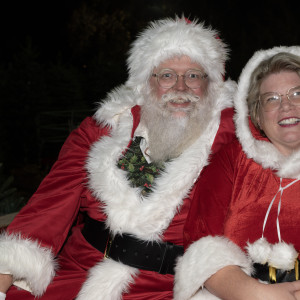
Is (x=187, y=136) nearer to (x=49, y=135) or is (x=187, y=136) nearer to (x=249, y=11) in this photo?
(x=49, y=135)

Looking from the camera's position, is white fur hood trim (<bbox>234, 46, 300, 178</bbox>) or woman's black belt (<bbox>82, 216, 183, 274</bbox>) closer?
white fur hood trim (<bbox>234, 46, 300, 178</bbox>)

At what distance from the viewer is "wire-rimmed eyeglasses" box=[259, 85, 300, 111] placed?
1.99m

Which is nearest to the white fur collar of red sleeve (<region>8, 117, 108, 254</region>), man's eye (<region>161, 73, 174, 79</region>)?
red sleeve (<region>8, 117, 108, 254</region>)

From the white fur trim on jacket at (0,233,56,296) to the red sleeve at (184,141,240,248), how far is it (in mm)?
786

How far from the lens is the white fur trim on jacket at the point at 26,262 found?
2.04 metres

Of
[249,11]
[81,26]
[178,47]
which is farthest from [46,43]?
[178,47]

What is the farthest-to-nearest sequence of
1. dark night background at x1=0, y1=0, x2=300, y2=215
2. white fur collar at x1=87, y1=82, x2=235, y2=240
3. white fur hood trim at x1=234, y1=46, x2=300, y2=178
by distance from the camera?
dark night background at x1=0, y1=0, x2=300, y2=215 < white fur collar at x1=87, y1=82, x2=235, y2=240 < white fur hood trim at x1=234, y1=46, x2=300, y2=178

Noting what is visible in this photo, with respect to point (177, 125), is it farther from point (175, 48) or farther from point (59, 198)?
point (59, 198)

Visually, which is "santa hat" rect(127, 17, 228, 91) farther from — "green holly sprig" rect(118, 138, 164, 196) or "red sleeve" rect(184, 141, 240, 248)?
"red sleeve" rect(184, 141, 240, 248)

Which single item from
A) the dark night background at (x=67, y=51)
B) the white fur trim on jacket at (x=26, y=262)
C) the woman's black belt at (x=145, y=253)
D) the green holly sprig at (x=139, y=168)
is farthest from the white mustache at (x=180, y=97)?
the dark night background at (x=67, y=51)

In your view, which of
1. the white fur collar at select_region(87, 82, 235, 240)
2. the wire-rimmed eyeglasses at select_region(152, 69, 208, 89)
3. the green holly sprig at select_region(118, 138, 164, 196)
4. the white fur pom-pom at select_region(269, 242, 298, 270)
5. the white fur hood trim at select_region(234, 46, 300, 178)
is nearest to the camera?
the white fur pom-pom at select_region(269, 242, 298, 270)

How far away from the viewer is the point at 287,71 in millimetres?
2049

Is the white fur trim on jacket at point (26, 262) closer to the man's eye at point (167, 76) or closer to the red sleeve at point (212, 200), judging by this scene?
the red sleeve at point (212, 200)

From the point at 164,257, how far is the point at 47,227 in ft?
2.27
